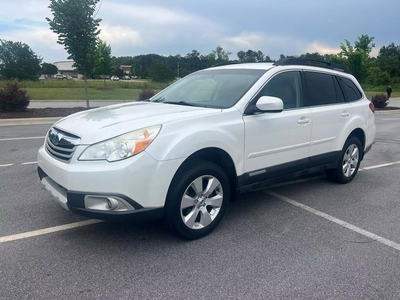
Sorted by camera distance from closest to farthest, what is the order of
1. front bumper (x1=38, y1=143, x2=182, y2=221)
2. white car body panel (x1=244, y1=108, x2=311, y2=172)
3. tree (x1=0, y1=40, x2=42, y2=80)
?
front bumper (x1=38, y1=143, x2=182, y2=221) < white car body panel (x1=244, y1=108, x2=311, y2=172) < tree (x1=0, y1=40, x2=42, y2=80)

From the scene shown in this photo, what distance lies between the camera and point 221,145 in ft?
12.3

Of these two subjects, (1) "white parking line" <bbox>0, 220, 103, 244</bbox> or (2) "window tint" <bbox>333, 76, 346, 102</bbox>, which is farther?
(2) "window tint" <bbox>333, 76, 346, 102</bbox>

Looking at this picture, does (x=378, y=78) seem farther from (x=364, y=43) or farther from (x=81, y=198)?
(x=81, y=198)

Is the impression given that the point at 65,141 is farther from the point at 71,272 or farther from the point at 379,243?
the point at 379,243

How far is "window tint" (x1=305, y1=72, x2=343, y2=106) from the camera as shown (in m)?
4.96

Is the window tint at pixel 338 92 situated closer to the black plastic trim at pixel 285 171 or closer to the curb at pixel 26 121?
the black plastic trim at pixel 285 171

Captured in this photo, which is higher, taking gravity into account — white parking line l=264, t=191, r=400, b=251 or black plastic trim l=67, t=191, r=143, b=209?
black plastic trim l=67, t=191, r=143, b=209

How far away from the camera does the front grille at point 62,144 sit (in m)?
3.34

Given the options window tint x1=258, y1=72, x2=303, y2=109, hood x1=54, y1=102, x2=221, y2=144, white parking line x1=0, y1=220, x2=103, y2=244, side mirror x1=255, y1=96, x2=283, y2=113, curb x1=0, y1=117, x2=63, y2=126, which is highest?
window tint x1=258, y1=72, x2=303, y2=109

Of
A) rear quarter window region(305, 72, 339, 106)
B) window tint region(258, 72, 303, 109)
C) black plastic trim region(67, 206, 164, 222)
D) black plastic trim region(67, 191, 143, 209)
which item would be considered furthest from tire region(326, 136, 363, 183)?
black plastic trim region(67, 191, 143, 209)

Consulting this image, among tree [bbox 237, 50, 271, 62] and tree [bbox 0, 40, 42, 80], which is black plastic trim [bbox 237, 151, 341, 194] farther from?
tree [bbox 0, 40, 42, 80]

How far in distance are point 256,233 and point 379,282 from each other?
1.26 m

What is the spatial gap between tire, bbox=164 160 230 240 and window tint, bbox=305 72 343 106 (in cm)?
199

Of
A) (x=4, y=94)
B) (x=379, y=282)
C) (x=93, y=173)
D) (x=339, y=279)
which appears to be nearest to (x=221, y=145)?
(x=93, y=173)
